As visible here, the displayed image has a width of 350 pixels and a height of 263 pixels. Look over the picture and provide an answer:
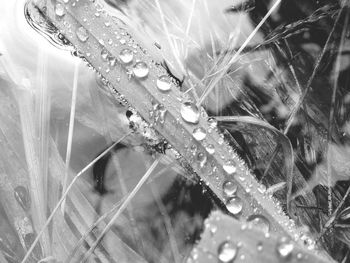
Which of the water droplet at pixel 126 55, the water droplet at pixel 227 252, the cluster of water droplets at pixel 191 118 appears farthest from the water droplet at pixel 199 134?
the water droplet at pixel 227 252

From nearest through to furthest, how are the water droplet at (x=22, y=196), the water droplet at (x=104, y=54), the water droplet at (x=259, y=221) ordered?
the water droplet at (x=259, y=221) < the water droplet at (x=104, y=54) < the water droplet at (x=22, y=196)

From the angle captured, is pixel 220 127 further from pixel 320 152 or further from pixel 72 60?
pixel 72 60

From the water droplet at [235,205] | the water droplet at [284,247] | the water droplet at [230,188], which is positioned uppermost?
the water droplet at [284,247]

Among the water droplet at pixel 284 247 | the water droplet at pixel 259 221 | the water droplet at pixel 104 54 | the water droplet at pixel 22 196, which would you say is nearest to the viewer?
the water droplet at pixel 284 247

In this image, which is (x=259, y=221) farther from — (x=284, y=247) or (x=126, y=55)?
(x=126, y=55)

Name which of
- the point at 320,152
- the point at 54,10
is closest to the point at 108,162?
the point at 54,10

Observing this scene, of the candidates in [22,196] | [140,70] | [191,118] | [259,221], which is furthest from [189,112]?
[22,196]

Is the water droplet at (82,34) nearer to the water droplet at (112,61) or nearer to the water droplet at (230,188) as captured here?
the water droplet at (112,61)

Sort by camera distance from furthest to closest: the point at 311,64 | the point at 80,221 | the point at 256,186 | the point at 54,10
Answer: the point at 311,64 < the point at 80,221 < the point at 54,10 < the point at 256,186
